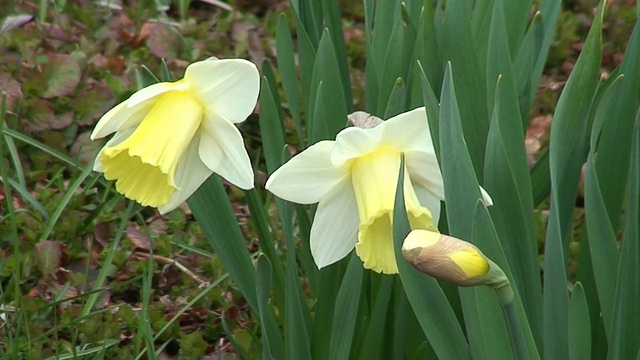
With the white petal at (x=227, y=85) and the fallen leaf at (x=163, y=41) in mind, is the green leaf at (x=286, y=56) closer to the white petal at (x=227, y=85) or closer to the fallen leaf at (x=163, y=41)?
the white petal at (x=227, y=85)

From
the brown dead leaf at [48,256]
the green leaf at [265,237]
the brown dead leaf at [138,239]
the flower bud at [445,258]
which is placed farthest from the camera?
the brown dead leaf at [138,239]

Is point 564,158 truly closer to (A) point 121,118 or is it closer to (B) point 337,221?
(B) point 337,221

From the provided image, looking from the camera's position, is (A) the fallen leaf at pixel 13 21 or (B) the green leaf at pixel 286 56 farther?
(A) the fallen leaf at pixel 13 21

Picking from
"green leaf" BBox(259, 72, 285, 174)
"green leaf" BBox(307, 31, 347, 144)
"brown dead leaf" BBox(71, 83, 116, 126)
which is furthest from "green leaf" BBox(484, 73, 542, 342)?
"brown dead leaf" BBox(71, 83, 116, 126)

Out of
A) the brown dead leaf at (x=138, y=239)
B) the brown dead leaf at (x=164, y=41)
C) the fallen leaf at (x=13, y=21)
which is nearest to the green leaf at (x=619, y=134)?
the brown dead leaf at (x=138, y=239)

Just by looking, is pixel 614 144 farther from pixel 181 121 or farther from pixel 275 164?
pixel 181 121

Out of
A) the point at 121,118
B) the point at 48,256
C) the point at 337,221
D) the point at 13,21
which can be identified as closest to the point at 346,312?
the point at 337,221
